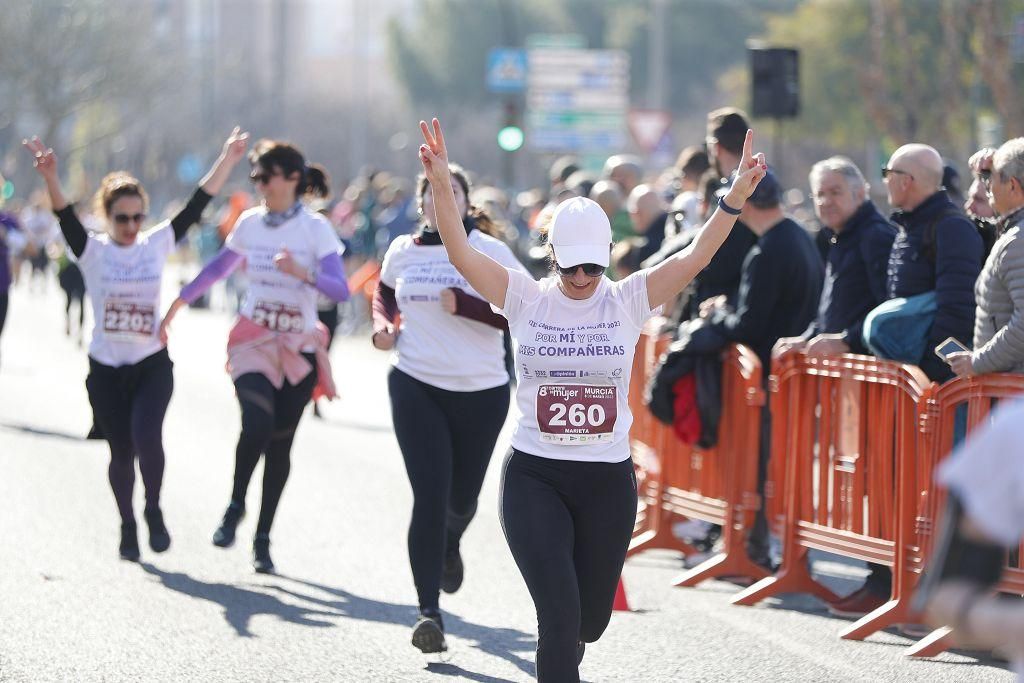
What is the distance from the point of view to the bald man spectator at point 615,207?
38.5 ft

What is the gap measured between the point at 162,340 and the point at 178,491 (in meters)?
2.68

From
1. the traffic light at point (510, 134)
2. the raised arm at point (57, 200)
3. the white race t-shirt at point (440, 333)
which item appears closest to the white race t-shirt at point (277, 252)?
the raised arm at point (57, 200)

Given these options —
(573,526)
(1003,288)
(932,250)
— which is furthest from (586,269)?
(932,250)

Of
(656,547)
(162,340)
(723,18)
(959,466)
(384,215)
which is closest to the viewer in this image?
(959,466)

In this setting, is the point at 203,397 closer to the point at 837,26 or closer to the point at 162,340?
the point at 162,340

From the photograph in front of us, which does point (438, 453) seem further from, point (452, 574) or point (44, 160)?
point (44, 160)

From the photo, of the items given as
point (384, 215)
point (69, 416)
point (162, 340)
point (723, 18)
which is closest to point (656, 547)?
point (162, 340)

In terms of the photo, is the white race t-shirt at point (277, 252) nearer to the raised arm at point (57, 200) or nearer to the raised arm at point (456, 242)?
the raised arm at point (57, 200)

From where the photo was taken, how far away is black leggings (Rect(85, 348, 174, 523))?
340 inches

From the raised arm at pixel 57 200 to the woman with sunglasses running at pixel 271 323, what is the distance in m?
0.60

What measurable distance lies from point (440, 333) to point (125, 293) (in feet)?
7.50

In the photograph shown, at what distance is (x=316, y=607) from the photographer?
7.88m

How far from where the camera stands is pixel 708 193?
366 inches

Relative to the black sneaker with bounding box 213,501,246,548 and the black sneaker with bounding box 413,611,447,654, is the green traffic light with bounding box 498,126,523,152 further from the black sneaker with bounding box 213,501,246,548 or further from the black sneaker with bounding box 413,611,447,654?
the black sneaker with bounding box 413,611,447,654
